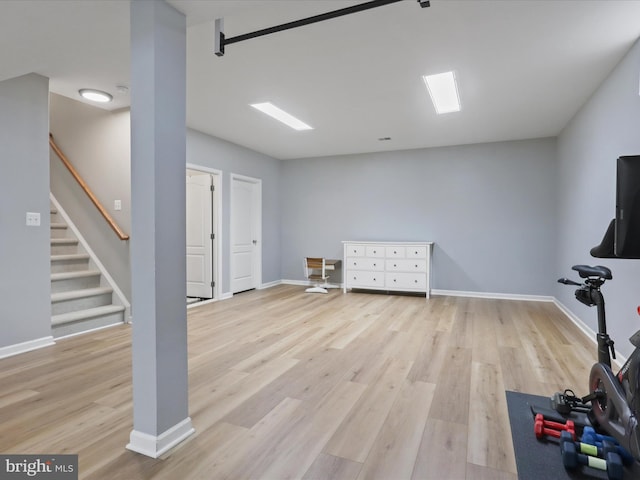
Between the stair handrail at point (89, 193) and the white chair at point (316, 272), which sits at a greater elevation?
the stair handrail at point (89, 193)

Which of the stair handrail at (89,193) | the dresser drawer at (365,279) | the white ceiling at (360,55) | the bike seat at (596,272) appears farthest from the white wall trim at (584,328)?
the stair handrail at (89,193)

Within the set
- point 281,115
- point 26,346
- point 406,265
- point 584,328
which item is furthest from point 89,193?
point 584,328

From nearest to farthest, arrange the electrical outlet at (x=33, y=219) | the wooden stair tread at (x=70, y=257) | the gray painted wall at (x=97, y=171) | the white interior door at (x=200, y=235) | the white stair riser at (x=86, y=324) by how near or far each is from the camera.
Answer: the electrical outlet at (x=33, y=219) < the white stair riser at (x=86, y=324) < the wooden stair tread at (x=70, y=257) < the gray painted wall at (x=97, y=171) < the white interior door at (x=200, y=235)

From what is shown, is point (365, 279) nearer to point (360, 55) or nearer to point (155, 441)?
point (360, 55)

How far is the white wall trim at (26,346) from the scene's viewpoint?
10.1 feet

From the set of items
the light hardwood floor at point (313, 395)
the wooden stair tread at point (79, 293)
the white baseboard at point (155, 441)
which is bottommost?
the light hardwood floor at point (313, 395)

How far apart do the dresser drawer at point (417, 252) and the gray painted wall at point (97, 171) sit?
4078 millimetres

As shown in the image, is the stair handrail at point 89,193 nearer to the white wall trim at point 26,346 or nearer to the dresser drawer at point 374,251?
the white wall trim at point 26,346

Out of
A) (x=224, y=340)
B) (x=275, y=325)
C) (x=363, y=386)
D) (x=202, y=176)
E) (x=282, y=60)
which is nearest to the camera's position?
(x=363, y=386)

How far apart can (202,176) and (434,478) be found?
5190 millimetres

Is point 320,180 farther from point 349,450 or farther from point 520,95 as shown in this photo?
point 349,450

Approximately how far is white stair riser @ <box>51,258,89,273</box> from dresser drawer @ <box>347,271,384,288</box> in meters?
3.95

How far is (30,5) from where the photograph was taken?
2.00 meters

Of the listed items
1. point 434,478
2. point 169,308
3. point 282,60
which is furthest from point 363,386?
point 282,60
